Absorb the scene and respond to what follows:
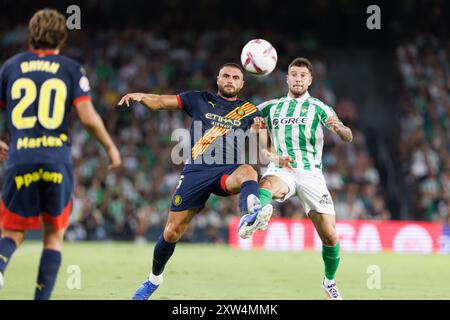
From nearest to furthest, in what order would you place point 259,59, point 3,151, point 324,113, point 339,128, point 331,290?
1. point 3,151
2. point 339,128
3. point 331,290
4. point 259,59
5. point 324,113

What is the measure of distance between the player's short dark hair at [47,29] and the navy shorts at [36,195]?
0.96 metres

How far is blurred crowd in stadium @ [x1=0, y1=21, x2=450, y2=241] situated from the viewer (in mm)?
19484

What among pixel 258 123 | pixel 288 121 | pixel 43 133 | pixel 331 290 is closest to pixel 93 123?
pixel 43 133

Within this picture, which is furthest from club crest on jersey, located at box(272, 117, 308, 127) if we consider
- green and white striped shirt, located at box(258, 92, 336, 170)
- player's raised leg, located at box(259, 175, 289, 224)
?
player's raised leg, located at box(259, 175, 289, 224)

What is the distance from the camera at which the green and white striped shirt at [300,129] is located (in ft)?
29.1

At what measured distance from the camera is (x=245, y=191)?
7.68 meters

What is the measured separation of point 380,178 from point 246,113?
46.6 ft

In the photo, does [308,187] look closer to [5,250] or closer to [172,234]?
[172,234]

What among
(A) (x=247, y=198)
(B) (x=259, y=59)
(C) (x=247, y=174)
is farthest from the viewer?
(B) (x=259, y=59)

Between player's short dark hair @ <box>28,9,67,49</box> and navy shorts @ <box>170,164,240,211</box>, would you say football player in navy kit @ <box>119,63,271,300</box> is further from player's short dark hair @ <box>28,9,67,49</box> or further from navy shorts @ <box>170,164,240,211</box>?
player's short dark hair @ <box>28,9,67,49</box>

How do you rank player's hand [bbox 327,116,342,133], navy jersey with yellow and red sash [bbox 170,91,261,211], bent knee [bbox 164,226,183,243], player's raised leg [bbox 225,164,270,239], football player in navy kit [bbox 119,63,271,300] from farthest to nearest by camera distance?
player's hand [bbox 327,116,342,133], navy jersey with yellow and red sash [bbox 170,91,261,211], bent knee [bbox 164,226,183,243], football player in navy kit [bbox 119,63,271,300], player's raised leg [bbox 225,164,270,239]

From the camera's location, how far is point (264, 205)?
783cm

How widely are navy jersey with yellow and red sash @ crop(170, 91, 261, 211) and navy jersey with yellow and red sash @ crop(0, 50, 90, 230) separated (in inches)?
80.5
